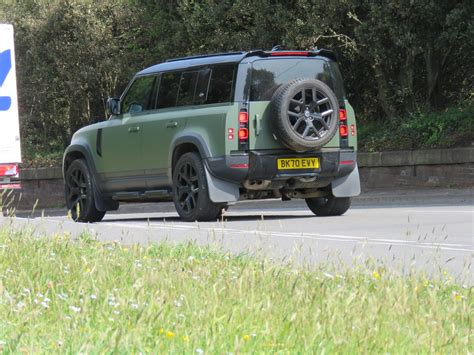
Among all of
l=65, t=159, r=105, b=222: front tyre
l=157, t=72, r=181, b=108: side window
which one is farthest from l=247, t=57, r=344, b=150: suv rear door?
l=65, t=159, r=105, b=222: front tyre

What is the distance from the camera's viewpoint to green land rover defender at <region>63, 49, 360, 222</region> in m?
14.3

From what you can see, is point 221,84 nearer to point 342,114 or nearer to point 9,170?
point 342,114

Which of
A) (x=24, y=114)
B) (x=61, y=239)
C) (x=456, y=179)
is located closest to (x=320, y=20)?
(x=456, y=179)

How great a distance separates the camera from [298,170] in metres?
14.5

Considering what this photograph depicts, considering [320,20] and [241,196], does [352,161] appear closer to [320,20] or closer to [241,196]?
[241,196]

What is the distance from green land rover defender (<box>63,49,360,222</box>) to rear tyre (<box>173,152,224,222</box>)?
0.04 ft

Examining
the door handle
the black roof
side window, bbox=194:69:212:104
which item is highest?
the black roof

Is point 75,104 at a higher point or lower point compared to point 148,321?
higher

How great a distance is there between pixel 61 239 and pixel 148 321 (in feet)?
15.3

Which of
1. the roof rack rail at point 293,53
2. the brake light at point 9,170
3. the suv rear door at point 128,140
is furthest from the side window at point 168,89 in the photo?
the brake light at point 9,170

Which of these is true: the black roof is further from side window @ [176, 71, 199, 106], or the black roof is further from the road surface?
the road surface

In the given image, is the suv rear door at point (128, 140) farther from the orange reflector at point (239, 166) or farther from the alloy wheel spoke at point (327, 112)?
the alloy wheel spoke at point (327, 112)

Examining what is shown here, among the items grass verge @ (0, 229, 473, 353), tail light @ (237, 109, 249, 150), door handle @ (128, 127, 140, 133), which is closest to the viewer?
grass verge @ (0, 229, 473, 353)

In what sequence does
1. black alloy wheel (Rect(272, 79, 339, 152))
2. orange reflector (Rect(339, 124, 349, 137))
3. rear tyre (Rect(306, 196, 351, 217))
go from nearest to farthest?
black alloy wheel (Rect(272, 79, 339, 152))
orange reflector (Rect(339, 124, 349, 137))
rear tyre (Rect(306, 196, 351, 217))
